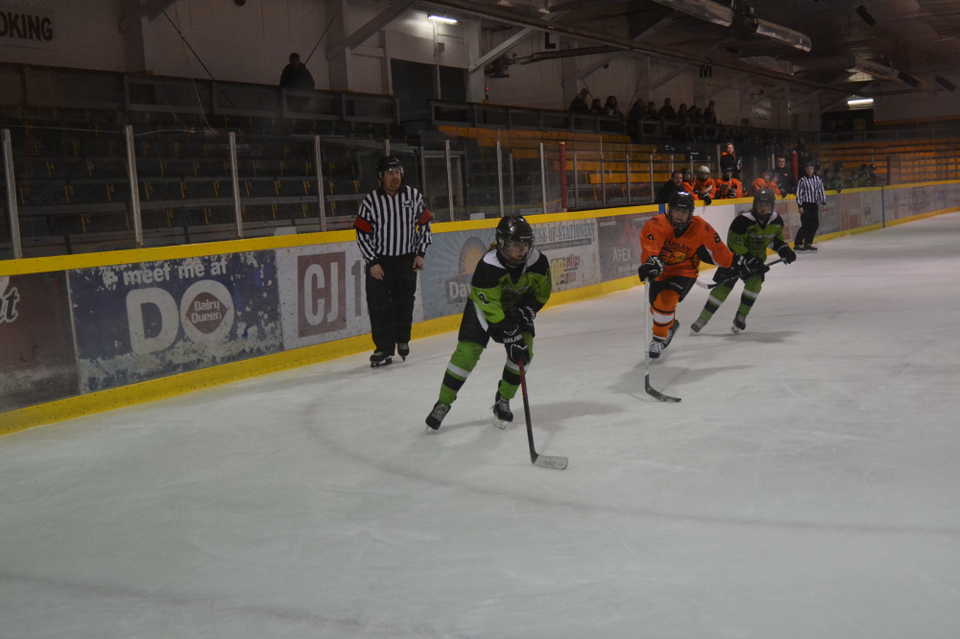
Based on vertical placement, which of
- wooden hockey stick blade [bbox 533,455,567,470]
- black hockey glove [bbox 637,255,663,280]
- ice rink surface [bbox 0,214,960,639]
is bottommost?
ice rink surface [bbox 0,214,960,639]

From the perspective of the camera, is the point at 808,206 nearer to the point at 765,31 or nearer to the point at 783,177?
the point at 783,177

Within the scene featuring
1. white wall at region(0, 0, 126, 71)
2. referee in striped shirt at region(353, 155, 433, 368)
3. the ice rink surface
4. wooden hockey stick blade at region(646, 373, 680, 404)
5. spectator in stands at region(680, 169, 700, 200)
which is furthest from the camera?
spectator in stands at region(680, 169, 700, 200)

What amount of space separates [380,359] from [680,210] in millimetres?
2537

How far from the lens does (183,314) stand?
6059 mm

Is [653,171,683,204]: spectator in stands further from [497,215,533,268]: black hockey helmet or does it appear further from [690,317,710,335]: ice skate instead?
[497,215,533,268]: black hockey helmet

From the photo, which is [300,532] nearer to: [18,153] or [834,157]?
[18,153]

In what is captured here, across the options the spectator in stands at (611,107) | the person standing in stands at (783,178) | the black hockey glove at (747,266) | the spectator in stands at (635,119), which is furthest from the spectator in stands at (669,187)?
the spectator in stands at (635,119)

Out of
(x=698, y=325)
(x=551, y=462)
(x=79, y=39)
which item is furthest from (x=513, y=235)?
(x=79, y=39)

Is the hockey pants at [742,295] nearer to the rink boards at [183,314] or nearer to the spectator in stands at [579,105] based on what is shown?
the rink boards at [183,314]

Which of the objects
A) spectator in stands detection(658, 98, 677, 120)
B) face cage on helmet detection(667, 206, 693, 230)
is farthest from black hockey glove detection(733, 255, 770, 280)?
spectator in stands detection(658, 98, 677, 120)

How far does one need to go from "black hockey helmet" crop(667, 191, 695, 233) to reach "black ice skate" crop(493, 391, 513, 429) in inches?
91.0

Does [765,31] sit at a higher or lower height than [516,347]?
higher

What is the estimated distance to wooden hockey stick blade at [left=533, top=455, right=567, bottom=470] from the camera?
3.77 metres

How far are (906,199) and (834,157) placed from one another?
8285mm
